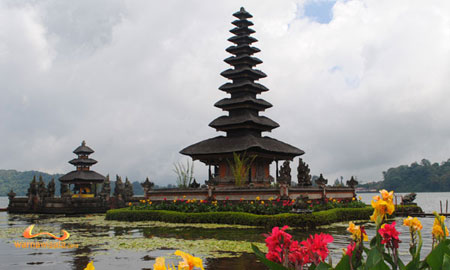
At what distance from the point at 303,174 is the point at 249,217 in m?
12.7

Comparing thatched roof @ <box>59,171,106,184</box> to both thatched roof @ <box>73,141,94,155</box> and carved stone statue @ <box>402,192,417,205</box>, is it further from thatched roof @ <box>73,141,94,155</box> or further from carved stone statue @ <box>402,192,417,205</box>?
carved stone statue @ <box>402,192,417,205</box>

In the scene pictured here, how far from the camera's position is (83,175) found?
4631 cm

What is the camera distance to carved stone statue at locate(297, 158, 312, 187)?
3341cm

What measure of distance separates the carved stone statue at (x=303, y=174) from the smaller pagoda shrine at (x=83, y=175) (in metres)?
23.7

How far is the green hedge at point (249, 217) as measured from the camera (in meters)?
20.8

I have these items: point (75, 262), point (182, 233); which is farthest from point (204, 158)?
point (75, 262)

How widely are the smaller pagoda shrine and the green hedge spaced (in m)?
19.9

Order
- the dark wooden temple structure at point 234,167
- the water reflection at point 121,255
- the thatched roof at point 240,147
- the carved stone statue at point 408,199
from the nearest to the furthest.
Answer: the water reflection at point 121,255, the dark wooden temple structure at point 234,167, the thatched roof at point 240,147, the carved stone statue at point 408,199

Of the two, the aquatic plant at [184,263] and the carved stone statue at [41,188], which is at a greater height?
the carved stone statue at [41,188]

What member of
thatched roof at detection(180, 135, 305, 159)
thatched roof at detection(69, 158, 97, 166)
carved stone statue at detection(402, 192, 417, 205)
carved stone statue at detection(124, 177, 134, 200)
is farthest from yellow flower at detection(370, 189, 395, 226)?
thatched roof at detection(69, 158, 97, 166)

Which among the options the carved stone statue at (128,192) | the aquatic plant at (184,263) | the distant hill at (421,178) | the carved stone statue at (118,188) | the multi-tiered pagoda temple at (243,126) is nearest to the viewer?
the aquatic plant at (184,263)

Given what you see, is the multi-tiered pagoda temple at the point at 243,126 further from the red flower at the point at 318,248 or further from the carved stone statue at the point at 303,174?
the red flower at the point at 318,248

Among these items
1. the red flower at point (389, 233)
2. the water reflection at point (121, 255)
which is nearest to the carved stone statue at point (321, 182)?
the water reflection at point (121, 255)

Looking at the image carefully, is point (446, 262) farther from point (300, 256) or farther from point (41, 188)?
point (41, 188)
